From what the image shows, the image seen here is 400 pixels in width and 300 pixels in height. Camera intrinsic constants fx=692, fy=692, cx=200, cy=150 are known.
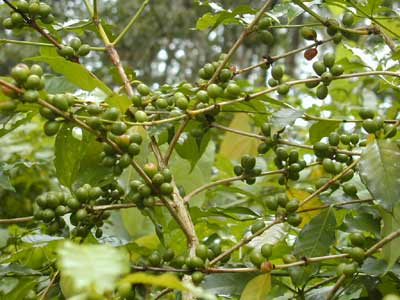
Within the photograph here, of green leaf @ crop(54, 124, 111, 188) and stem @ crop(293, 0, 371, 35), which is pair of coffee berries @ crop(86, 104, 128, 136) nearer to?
green leaf @ crop(54, 124, 111, 188)

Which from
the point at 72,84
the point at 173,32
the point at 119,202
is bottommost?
the point at 173,32

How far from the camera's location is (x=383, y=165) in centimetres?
95

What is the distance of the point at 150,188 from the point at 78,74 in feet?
0.69

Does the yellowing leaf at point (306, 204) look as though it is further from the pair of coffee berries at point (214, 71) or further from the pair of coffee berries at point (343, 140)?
the pair of coffee berries at point (214, 71)

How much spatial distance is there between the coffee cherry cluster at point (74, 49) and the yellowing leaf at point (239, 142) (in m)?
0.32

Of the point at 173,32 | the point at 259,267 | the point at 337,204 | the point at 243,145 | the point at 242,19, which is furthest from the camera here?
the point at 173,32

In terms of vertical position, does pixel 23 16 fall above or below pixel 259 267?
above

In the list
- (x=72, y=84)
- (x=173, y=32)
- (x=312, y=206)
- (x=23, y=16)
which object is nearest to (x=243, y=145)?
(x=312, y=206)

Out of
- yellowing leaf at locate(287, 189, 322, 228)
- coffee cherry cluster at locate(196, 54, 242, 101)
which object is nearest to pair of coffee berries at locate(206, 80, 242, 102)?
A: coffee cherry cluster at locate(196, 54, 242, 101)

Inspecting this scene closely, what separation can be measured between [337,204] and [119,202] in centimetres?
34

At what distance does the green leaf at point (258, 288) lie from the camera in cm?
95

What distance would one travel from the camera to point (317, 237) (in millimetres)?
1044

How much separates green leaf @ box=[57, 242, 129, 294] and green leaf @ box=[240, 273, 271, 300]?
480 millimetres

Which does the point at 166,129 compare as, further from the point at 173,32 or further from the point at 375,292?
the point at 173,32
